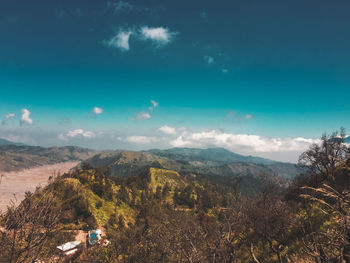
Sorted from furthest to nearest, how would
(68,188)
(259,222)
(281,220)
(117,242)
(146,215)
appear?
(146,215)
(68,188)
(117,242)
(259,222)
(281,220)

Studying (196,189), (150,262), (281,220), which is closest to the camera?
(281,220)

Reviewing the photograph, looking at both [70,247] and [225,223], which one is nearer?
[225,223]

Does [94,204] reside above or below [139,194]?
above

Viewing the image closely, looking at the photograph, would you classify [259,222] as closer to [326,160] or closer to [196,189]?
[326,160]

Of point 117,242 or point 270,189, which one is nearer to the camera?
point 270,189

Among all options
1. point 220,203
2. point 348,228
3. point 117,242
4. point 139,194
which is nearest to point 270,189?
point 348,228

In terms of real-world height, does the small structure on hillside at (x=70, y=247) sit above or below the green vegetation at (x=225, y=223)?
below

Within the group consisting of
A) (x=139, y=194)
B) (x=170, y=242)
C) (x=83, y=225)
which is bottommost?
(x=139, y=194)

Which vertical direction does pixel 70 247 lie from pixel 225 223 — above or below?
below

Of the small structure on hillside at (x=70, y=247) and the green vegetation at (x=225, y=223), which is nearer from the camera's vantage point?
the green vegetation at (x=225, y=223)

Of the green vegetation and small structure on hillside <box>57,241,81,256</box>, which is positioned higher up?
the green vegetation

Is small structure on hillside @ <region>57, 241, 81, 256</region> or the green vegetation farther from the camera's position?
small structure on hillside @ <region>57, 241, 81, 256</region>
